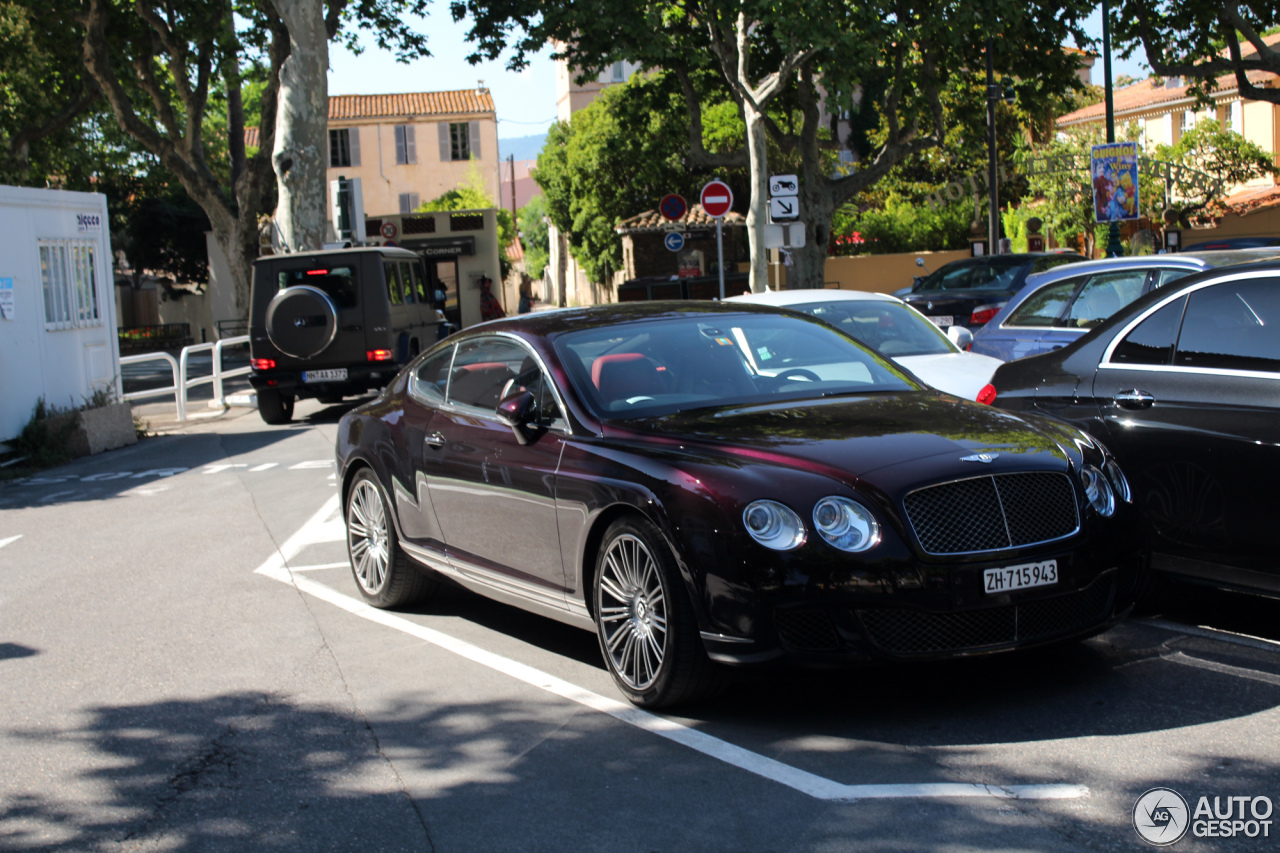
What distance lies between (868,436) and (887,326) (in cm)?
571

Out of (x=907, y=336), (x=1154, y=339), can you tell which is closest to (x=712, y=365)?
(x=1154, y=339)

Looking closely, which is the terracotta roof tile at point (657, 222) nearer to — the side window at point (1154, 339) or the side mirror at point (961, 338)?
the side mirror at point (961, 338)

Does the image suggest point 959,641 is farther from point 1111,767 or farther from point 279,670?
point 279,670

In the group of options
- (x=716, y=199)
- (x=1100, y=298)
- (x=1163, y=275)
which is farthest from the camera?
(x=716, y=199)

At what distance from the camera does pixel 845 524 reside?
4.61m

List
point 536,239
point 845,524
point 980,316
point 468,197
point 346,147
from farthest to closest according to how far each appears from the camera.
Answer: point 536,239 < point 346,147 < point 468,197 < point 980,316 < point 845,524

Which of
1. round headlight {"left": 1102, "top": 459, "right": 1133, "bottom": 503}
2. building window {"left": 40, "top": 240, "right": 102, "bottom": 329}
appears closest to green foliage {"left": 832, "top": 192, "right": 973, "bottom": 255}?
building window {"left": 40, "top": 240, "right": 102, "bottom": 329}

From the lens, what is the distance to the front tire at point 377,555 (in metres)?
6.98

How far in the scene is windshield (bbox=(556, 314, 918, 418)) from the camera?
5750 millimetres

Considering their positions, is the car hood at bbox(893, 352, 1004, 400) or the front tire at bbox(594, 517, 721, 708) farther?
the car hood at bbox(893, 352, 1004, 400)

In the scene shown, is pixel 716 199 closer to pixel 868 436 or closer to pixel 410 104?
pixel 868 436

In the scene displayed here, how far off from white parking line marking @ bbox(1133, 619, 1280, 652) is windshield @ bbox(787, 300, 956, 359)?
422cm

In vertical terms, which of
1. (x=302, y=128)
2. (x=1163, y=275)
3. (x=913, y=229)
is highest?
(x=302, y=128)

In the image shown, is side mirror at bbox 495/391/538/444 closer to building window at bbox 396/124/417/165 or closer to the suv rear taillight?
the suv rear taillight
